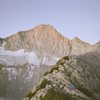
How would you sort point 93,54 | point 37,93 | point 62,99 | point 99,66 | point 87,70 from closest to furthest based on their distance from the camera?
point 62,99 < point 37,93 < point 87,70 < point 99,66 < point 93,54

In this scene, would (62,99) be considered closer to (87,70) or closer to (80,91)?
(80,91)

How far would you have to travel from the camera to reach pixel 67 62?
75.9 metres

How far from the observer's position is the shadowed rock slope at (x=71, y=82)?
63125mm

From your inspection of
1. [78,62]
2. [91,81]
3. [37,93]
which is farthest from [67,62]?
[37,93]

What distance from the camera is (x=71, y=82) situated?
67750mm

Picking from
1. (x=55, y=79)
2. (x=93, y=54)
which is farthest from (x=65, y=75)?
(x=93, y=54)

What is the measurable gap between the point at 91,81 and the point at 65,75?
614 centimetres

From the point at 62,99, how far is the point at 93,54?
32000 mm

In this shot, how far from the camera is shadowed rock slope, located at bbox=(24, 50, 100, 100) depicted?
207ft

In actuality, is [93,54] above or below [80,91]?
above

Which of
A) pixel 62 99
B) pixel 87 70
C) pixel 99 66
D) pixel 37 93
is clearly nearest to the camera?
pixel 62 99

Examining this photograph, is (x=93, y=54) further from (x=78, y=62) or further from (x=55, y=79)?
(x=55, y=79)

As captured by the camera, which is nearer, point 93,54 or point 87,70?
point 87,70

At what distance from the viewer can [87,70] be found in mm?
74000
